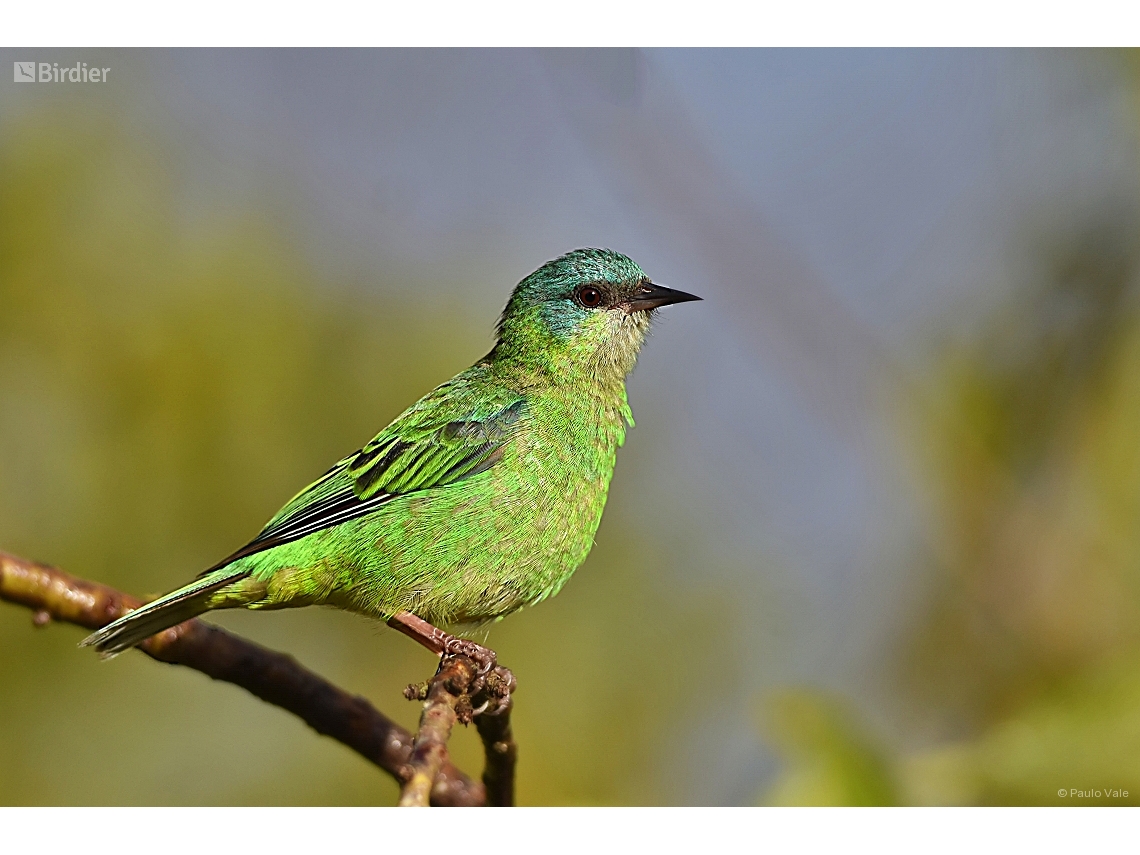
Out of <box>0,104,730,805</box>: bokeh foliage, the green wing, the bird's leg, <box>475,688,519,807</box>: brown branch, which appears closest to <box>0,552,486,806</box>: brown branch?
<box>475,688,519,807</box>: brown branch

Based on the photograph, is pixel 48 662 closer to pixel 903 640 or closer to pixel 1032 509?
pixel 903 640

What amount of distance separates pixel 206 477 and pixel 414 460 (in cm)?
158

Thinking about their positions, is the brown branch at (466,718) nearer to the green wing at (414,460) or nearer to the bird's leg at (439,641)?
the bird's leg at (439,641)

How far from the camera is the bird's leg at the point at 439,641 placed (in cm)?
363

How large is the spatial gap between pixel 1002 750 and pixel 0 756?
3951 millimetres

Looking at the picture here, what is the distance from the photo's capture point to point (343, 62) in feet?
15.0

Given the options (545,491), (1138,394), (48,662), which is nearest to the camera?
(545,491)

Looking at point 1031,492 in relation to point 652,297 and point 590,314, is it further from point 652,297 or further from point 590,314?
point 590,314

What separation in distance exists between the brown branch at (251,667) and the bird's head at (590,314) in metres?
1.53

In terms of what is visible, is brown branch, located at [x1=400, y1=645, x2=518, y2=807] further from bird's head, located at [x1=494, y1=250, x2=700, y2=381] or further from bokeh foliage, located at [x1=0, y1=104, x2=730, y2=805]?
bird's head, located at [x1=494, y1=250, x2=700, y2=381]

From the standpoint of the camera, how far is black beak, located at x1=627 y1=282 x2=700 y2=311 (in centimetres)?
427

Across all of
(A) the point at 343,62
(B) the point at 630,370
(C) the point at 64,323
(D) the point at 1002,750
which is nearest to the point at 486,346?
(B) the point at 630,370

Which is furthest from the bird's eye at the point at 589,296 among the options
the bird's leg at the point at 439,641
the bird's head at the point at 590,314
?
the bird's leg at the point at 439,641

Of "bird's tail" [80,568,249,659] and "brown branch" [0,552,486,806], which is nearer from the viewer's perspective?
"brown branch" [0,552,486,806]
